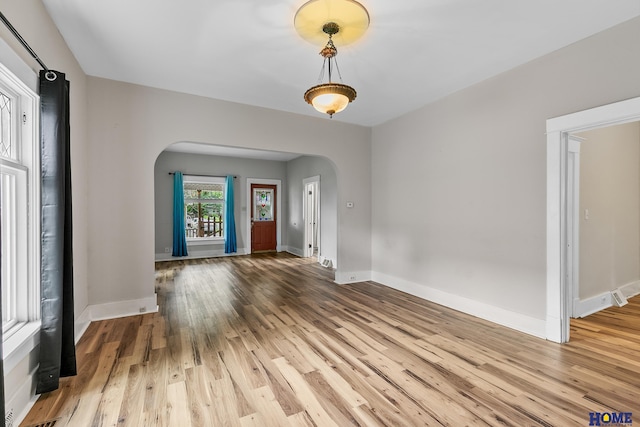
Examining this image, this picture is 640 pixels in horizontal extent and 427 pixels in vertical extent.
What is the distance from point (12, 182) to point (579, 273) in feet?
18.2

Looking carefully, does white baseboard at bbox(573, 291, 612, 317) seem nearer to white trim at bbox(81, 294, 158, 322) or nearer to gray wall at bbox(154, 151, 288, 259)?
white trim at bbox(81, 294, 158, 322)

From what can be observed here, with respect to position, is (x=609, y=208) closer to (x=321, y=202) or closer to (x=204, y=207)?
(x=321, y=202)

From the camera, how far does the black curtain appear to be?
2025mm

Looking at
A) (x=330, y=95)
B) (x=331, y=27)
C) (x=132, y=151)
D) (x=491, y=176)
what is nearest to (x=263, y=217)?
(x=132, y=151)

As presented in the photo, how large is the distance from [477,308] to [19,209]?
441 cm

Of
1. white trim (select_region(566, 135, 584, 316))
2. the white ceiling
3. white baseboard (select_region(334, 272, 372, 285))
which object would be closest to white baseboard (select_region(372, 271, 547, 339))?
white baseboard (select_region(334, 272, 372, 285))

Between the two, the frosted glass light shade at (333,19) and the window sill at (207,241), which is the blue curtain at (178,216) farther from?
the frosted glass light shade at (333,19)

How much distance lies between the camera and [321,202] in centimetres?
716

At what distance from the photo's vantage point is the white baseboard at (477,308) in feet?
9.88

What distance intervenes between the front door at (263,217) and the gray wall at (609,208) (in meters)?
7.12

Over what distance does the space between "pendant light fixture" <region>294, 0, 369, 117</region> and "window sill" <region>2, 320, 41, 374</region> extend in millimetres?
2625

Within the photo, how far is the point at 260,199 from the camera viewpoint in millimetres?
8883

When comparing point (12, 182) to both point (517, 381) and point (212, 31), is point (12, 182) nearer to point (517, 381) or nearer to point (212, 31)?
point (212, 31)

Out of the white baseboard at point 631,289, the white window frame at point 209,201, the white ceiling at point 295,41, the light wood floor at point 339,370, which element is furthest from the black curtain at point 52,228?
the white baseboard at point 631,289
